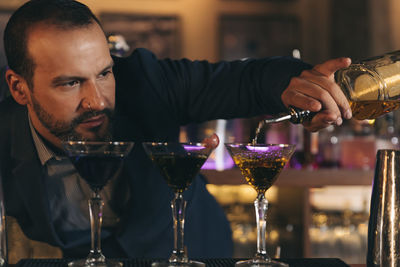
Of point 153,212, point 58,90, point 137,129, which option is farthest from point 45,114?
point 153,212

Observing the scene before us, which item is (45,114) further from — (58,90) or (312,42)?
(312,42)

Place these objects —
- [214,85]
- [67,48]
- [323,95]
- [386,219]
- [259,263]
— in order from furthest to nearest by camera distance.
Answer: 1. [214,85]
2. [67,48]
3. [323,95]
4. [259,263]
5. [386,219]

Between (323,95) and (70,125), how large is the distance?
0.76m

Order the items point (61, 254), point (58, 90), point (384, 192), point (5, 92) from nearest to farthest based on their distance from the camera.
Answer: point (384, 192) < point (58, 90) < point (61, 254) < point (5, 92)

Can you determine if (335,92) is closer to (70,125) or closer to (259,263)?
(259,263)

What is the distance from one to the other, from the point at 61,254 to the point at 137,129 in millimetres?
500

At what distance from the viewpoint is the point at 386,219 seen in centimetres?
113

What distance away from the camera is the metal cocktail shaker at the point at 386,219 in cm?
113

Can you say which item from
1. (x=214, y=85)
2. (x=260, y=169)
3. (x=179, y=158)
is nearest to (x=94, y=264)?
(x=179, y=158)

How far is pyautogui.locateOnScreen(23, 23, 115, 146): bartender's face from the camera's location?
167 centimetres

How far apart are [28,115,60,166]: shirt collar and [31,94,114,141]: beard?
7 cm

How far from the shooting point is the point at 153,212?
1.82 metres

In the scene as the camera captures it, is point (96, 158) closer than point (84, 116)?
Yes

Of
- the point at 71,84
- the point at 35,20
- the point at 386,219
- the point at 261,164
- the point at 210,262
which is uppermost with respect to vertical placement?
the point at 35,20
